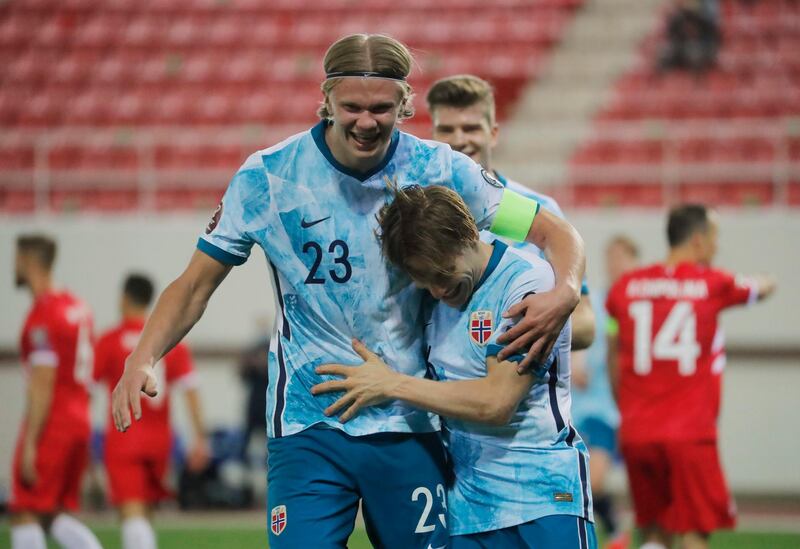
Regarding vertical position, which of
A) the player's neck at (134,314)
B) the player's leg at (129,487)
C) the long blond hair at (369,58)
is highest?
the long blond hair at (369,58)

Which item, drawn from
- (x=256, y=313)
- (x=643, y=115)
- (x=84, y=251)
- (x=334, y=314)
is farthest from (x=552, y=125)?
(x=334, y=314)

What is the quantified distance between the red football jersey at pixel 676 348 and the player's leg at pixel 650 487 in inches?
3.2

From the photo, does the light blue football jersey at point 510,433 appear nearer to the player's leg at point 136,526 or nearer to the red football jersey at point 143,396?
the player's leg at point 136,526

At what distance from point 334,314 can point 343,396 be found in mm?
247

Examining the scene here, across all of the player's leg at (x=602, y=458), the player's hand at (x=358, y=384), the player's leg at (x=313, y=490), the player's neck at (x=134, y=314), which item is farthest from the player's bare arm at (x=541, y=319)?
the player's leg at (x=602, y=458)

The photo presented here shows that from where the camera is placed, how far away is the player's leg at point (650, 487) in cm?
680

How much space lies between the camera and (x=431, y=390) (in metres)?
3.44

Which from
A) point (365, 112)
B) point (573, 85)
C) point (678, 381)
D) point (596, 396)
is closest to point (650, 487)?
point (678, 381)

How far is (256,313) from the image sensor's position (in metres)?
13.0

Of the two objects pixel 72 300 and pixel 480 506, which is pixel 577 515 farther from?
pixel 72 300

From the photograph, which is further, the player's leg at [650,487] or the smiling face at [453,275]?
the player's leg at [650,487]

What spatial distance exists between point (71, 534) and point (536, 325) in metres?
4.83

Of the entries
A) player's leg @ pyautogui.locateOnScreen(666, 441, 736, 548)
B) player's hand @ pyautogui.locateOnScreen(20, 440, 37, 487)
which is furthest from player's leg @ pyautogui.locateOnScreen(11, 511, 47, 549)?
player's leg @ pyautogui.locateOnScreen(666, 441, 736, 548)

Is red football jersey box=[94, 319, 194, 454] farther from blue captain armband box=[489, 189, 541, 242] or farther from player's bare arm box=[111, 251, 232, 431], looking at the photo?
blue captain armband box=[489, 189, 541, 242]
